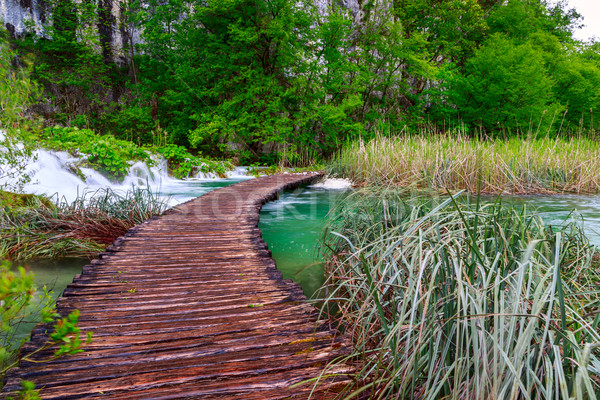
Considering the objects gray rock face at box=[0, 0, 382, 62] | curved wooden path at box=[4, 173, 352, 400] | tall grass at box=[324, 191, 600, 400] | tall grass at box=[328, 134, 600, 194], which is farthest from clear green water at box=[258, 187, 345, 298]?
gray rock face at box=[0, 0, 382, 62]

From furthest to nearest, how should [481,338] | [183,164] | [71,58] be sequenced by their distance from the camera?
[71,58] < [183,164] < [481,338]

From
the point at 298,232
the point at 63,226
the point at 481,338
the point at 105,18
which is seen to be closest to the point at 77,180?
the point at 63,226

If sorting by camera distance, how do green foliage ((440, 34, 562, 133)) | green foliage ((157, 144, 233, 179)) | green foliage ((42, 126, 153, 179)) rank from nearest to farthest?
green foliage ((42, 126, 153, 179))
green foliage ((157, 144, 233, 179))
green foliage ((440, 34, 562, 133))

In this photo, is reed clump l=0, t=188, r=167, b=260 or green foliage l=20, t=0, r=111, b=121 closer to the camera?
reed clump l=0, t=188, r=167, b=260

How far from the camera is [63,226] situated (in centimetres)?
391

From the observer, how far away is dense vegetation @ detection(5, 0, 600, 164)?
43.9 feet

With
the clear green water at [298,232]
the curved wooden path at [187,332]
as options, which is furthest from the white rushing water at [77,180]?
the curved wooden path at [187,332]

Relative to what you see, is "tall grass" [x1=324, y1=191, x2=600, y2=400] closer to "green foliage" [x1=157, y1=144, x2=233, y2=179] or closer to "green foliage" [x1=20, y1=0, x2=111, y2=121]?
"green foliage" [x1=157, y1=144, x2=233, y2=179]

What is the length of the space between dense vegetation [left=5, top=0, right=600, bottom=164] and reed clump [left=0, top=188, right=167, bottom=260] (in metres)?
8.27

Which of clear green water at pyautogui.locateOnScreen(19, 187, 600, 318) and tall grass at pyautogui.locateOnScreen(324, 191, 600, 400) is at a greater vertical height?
tall grass at pyautogui.locateOnScreen(324, 191, 600, 400)

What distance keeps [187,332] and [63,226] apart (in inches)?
128

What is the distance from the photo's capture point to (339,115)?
43.0ft

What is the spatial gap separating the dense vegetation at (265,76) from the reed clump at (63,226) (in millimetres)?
8271

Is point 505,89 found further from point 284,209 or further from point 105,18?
point 105,18
